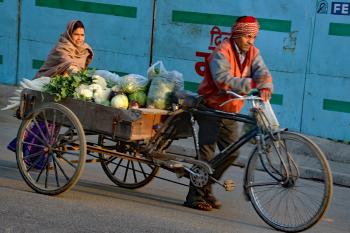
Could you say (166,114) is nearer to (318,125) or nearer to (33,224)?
(33,224)

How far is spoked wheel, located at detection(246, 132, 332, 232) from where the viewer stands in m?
5.46

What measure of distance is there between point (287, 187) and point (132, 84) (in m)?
1.55

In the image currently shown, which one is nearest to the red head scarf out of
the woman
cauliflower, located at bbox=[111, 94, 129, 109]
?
cauliflower, located at bbox=[111, 94, 129, 109]

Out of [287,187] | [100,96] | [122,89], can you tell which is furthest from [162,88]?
[287,187]

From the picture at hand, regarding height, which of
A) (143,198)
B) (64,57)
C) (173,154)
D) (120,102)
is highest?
(64,57)

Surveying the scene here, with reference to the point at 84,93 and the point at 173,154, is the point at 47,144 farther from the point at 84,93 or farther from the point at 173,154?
the point at 173,154

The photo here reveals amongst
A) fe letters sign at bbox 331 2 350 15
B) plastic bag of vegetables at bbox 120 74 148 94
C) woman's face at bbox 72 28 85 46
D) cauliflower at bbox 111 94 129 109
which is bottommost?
cauliflower at bbox 111 94 129 109

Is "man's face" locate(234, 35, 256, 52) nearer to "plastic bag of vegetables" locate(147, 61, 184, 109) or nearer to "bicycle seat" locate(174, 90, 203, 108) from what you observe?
"bicycle seat" locate(174, 90, 203, 108)

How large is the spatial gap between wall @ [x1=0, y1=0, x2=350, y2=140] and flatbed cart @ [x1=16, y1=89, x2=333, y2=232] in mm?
3842

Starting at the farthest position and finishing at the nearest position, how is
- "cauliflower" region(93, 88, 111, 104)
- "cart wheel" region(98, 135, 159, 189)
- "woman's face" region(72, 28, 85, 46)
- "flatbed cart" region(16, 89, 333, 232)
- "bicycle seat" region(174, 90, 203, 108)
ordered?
"woman's face" region(72, 28, 85, 46), "cart wheel" region(98, 135, 159, 189), "cauliflower" region(93, 88, 111, 104), "bicycle seat" region(174, 90, 203, 108), "flatbed cart" region(16, 89, 333, 232)

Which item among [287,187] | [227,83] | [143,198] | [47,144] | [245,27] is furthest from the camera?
[143,198]

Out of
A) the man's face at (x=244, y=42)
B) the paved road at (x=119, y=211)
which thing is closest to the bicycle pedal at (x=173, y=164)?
the paved road at (x=119, y=211)

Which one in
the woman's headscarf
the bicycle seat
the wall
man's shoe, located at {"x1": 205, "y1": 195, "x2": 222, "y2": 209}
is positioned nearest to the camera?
the bicycle seat

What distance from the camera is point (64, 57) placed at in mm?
6812
